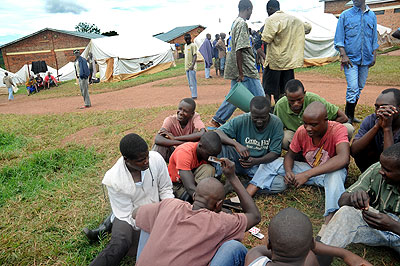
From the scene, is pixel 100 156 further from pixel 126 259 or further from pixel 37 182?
pixel 126 259

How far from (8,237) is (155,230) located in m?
1.83

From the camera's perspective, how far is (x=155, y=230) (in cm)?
175

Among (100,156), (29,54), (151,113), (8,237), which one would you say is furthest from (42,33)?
(8,237)

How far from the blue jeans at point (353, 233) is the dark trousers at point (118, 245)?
1.39 meters

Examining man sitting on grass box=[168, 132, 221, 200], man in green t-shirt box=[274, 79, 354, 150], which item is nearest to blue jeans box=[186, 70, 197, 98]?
man in green t-shirt box=[274, 79, 354, 150]

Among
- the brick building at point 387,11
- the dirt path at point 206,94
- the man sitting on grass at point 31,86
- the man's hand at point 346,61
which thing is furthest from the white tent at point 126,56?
the brick building at point 387,11

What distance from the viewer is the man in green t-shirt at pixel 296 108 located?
10.7ft

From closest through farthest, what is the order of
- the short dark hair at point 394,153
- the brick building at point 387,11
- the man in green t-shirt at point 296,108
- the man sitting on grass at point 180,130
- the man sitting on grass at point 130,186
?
the short dark hair at point 394,153
the man sitting on grass at point 130,186
the man in green t-shirt at point 296,108
the man sitting on grass at point 180,130
the brick building at point 387,11

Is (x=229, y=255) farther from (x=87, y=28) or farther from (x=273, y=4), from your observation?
(x=87, y=28)

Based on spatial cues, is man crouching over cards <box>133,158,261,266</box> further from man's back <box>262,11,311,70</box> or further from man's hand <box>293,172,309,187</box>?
man's back <box>262,11,311,70</box>

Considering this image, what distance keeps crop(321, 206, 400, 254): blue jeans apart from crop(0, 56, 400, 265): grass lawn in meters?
0.16

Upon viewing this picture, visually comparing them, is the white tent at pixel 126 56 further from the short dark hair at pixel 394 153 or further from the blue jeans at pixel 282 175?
the short dark hair at pixel 394 153

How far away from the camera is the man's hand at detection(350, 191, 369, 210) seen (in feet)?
6.66

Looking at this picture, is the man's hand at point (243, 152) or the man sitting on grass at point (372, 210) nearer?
the man sitting on grass at point (372, 210)
